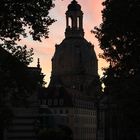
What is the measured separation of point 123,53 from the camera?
129 ft

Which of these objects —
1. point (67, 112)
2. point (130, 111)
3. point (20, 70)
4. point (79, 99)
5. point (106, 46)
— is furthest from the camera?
point (79, 99)

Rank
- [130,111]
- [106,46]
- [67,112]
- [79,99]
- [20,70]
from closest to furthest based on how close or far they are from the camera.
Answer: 1. [20,70]
2. [130,111]
3. [106,46]
4. [67,112]
5. [79,99]

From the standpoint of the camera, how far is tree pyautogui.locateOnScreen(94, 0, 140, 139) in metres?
37.6

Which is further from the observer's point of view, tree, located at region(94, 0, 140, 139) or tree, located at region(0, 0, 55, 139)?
tree, located at region(94, 0, 140, 139)

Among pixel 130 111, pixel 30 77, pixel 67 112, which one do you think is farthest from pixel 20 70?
pixel 67 112

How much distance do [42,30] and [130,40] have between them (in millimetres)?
9643

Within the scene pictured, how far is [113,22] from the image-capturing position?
38719 mm

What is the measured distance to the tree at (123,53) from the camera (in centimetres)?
3762

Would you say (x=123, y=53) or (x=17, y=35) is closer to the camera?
(x=17, y=35)

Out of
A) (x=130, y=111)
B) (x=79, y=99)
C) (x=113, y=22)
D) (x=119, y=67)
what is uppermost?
(x=79, y=99)

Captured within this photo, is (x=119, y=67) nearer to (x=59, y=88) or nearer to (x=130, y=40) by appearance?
(x=130, y=40)

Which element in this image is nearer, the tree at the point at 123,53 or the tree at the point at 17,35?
the tree at the point at 17,35

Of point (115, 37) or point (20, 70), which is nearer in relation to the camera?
point (20, 70)

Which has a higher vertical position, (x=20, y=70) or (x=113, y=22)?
(x=113, y=22)
